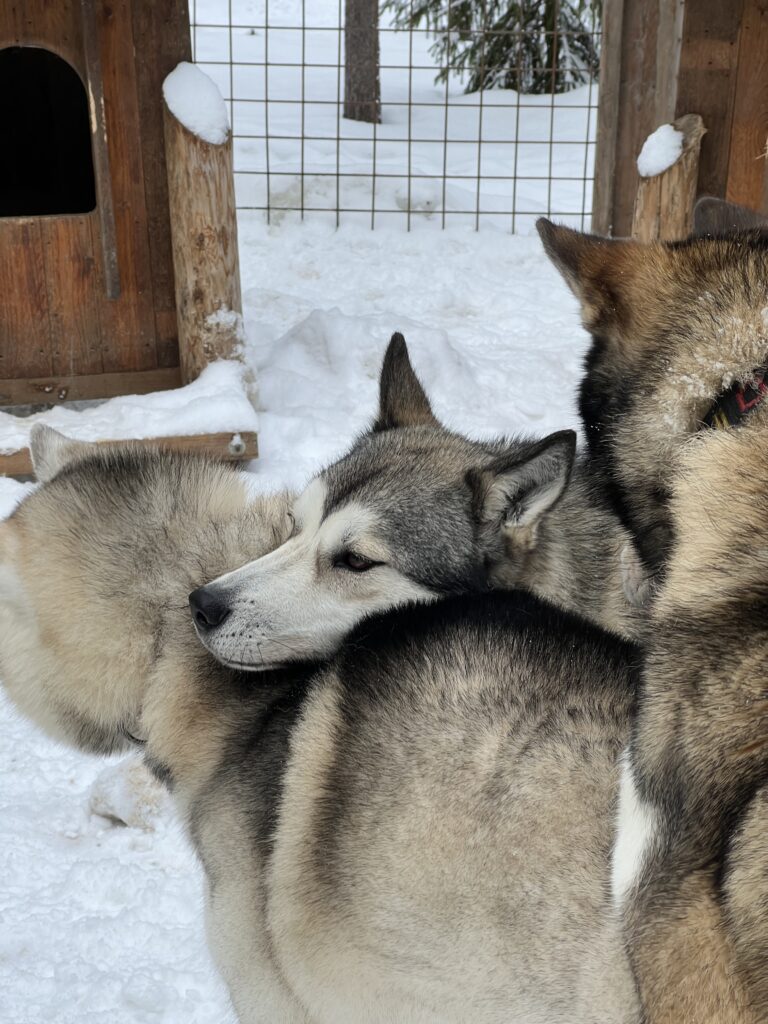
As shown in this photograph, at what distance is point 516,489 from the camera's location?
2537 millimetres

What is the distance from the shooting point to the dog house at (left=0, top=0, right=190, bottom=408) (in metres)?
5.47

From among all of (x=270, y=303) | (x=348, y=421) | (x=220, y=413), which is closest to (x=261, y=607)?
(x=220, y=413)

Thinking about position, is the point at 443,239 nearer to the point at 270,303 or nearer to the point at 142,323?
the point at 270,303

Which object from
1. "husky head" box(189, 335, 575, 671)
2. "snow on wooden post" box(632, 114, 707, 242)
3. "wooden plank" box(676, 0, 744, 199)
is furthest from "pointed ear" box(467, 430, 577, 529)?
"wooden plank" box(676, 0, 744, 199)

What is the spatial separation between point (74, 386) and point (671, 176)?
11.3 feet

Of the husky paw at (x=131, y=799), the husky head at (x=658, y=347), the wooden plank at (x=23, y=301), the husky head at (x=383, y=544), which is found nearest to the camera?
the husky head at (x=658, y=347)

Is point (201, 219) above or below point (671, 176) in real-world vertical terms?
below

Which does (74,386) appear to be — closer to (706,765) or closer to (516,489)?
(516,489)

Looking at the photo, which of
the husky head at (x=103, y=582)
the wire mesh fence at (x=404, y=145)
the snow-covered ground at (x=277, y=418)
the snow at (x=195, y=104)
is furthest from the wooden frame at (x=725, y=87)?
the husky head at (x=103, y=582)

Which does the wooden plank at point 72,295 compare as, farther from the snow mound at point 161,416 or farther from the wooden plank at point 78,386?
the snow mound at point 161,416

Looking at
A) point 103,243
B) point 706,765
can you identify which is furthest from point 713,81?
point 706,765

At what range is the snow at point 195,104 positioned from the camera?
548 centimetres

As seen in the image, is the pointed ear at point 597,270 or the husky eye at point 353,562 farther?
the pointed ear at point 597,270

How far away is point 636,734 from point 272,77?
14051mm
